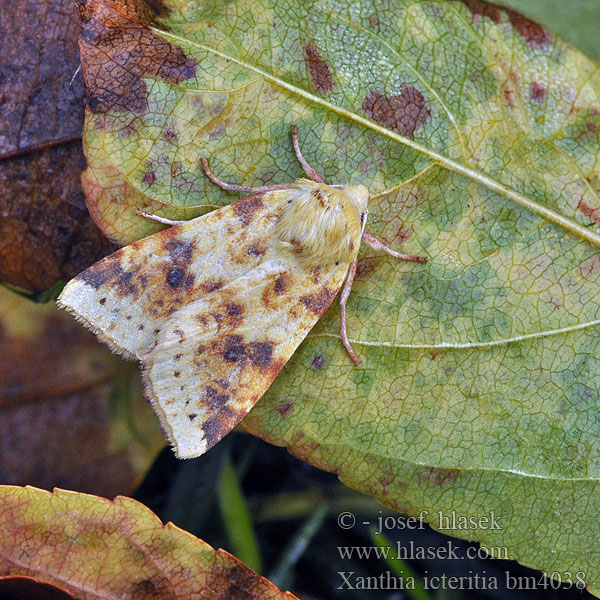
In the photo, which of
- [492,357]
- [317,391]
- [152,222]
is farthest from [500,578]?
[152,222]

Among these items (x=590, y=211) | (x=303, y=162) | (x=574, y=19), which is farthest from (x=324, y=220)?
(x=574, y=19)

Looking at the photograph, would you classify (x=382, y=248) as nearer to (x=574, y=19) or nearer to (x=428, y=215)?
(x=428, y=215)

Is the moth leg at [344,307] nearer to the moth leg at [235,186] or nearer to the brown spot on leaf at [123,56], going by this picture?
the moth leg at [235,186]

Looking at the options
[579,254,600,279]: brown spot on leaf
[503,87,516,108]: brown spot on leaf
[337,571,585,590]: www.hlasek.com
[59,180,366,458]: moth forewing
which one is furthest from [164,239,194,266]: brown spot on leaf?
[337,571,585,590]: www.hlasek.com

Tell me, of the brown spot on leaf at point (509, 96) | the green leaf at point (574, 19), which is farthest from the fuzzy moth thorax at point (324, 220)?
the green leaf at point (574, 19)

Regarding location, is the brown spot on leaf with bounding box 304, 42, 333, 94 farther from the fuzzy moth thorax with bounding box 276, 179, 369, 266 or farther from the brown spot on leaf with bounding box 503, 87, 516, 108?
the brown spot on leaf with bounding box 503, 87, 516, 108

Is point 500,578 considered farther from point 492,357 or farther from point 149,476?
point 149,476

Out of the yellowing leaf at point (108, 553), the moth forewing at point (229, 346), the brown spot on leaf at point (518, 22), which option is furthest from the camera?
the brown spot on leaf at point (518, 22)
